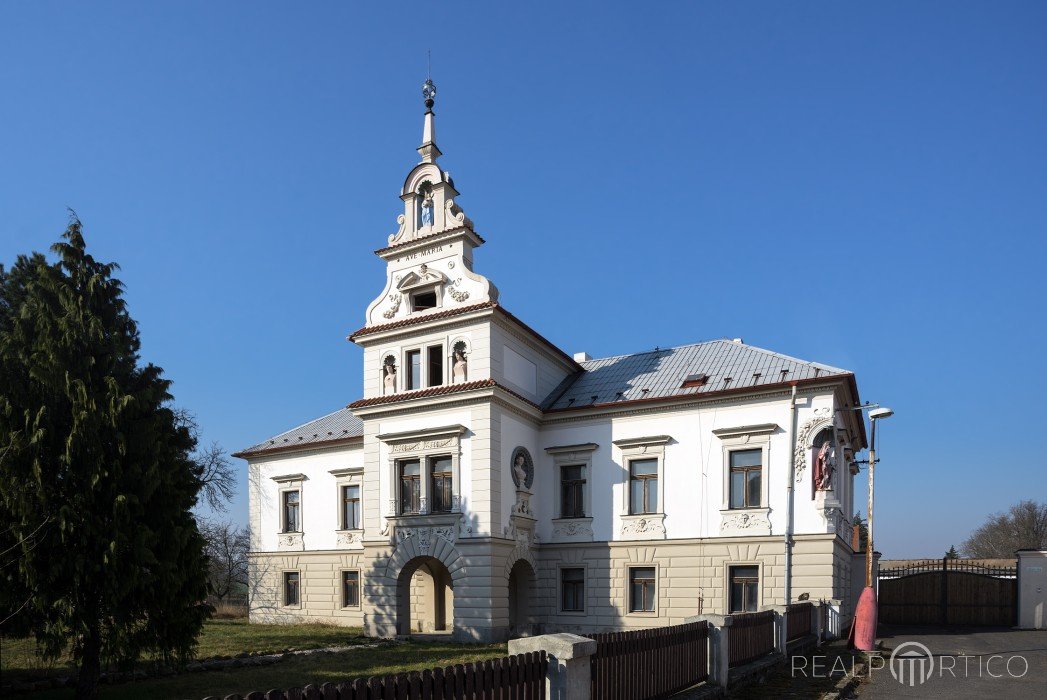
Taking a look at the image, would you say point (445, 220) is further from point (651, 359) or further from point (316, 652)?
point (316, 652)

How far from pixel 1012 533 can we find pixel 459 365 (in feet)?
254

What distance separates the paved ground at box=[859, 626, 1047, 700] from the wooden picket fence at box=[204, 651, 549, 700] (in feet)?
23.6

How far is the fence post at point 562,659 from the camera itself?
8.10 meters

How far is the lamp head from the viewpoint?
17.2 metres

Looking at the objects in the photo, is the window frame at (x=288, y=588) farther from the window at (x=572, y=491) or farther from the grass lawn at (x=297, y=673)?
the window at (x=572, y=491)

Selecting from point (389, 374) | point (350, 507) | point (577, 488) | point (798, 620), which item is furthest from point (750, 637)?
point (350, 507)

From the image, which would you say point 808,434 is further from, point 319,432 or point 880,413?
point 319,432

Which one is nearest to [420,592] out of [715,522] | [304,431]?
[304,431]

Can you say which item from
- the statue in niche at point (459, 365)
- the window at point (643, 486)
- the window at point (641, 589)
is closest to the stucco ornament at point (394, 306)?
the statue in niche at point (459, 365)

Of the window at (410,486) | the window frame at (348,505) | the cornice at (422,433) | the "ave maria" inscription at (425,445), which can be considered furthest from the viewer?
the window frame at (348,505)

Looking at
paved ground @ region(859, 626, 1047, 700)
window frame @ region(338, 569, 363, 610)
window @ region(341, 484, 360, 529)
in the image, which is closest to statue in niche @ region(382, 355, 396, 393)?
window @ region(341, 484, 360, 529)

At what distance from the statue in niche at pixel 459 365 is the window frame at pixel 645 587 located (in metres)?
8.22

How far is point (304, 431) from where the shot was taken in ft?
109

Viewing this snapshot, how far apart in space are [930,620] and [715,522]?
12.0 metres
